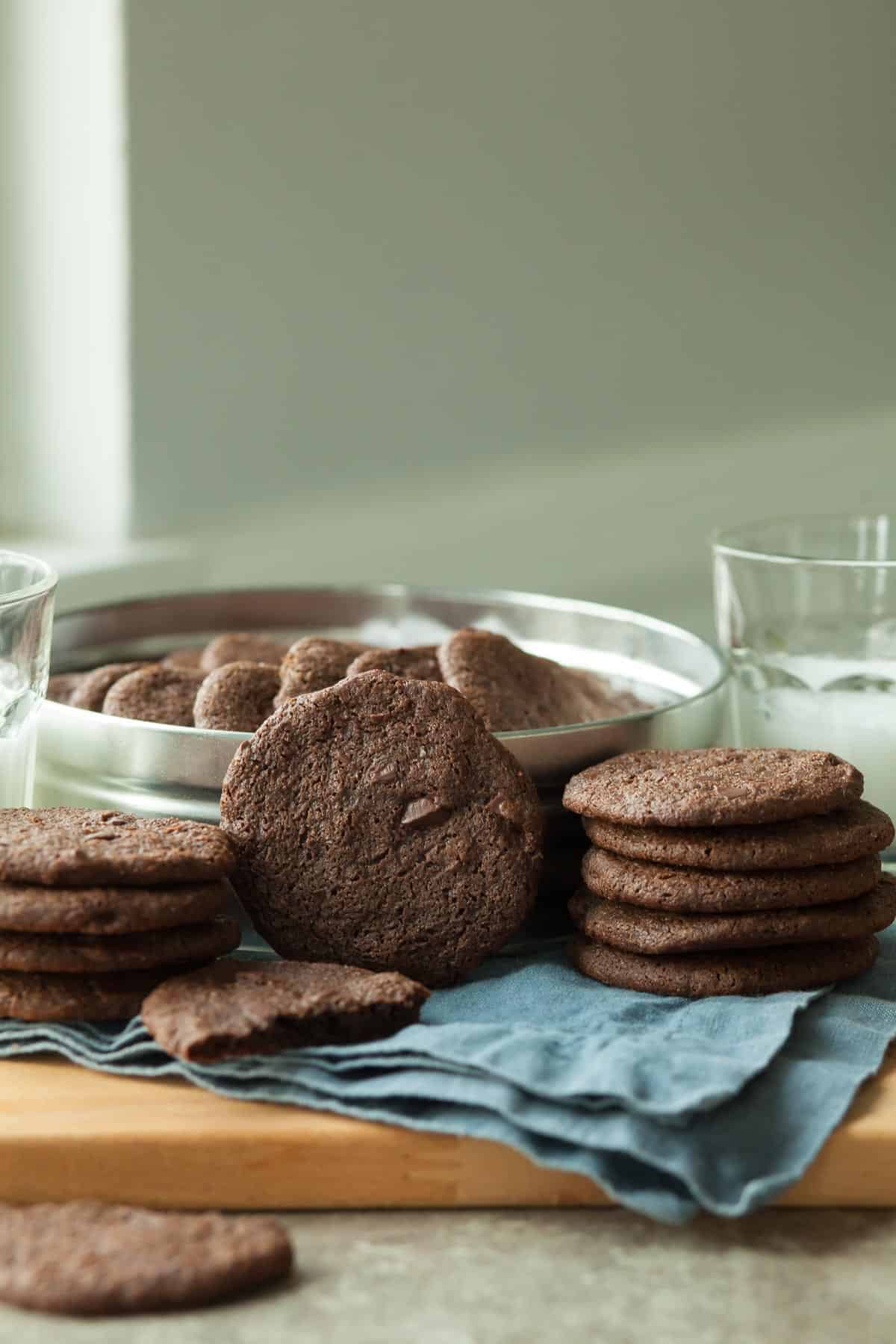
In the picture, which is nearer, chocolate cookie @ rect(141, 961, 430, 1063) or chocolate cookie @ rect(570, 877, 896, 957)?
chocolate cookie @ rect(141, 961, 430, 1063)

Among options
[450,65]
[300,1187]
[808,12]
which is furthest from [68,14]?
[300,1187]

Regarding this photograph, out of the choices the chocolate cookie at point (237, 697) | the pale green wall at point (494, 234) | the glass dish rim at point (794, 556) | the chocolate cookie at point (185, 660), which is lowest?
the chocolate cookie at point (185, 660)

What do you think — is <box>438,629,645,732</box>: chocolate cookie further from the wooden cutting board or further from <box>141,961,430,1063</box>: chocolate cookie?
the wooden cutting board

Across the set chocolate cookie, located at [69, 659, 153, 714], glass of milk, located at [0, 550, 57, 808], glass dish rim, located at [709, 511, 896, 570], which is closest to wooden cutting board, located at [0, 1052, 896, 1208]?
glass of milk, located at [0, 550, 57, 808]

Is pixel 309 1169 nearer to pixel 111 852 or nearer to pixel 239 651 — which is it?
pixel 111 852

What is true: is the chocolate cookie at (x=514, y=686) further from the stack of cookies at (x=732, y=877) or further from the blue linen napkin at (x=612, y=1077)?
the blue linen napkin at (x=612, y=1077)

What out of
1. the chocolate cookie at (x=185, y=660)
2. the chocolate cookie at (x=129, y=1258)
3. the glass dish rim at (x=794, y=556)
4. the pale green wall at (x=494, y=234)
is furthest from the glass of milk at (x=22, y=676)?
the pale green wall at (x=494, y=234)

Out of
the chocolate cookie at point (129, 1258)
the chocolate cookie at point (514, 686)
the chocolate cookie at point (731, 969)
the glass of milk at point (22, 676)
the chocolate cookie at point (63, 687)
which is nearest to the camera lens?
the chocolate cookie at point (129, 1258)

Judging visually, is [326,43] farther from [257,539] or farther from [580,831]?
[580,831]

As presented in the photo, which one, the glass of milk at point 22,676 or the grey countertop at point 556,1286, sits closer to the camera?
the grey countertop at point 556,1286
